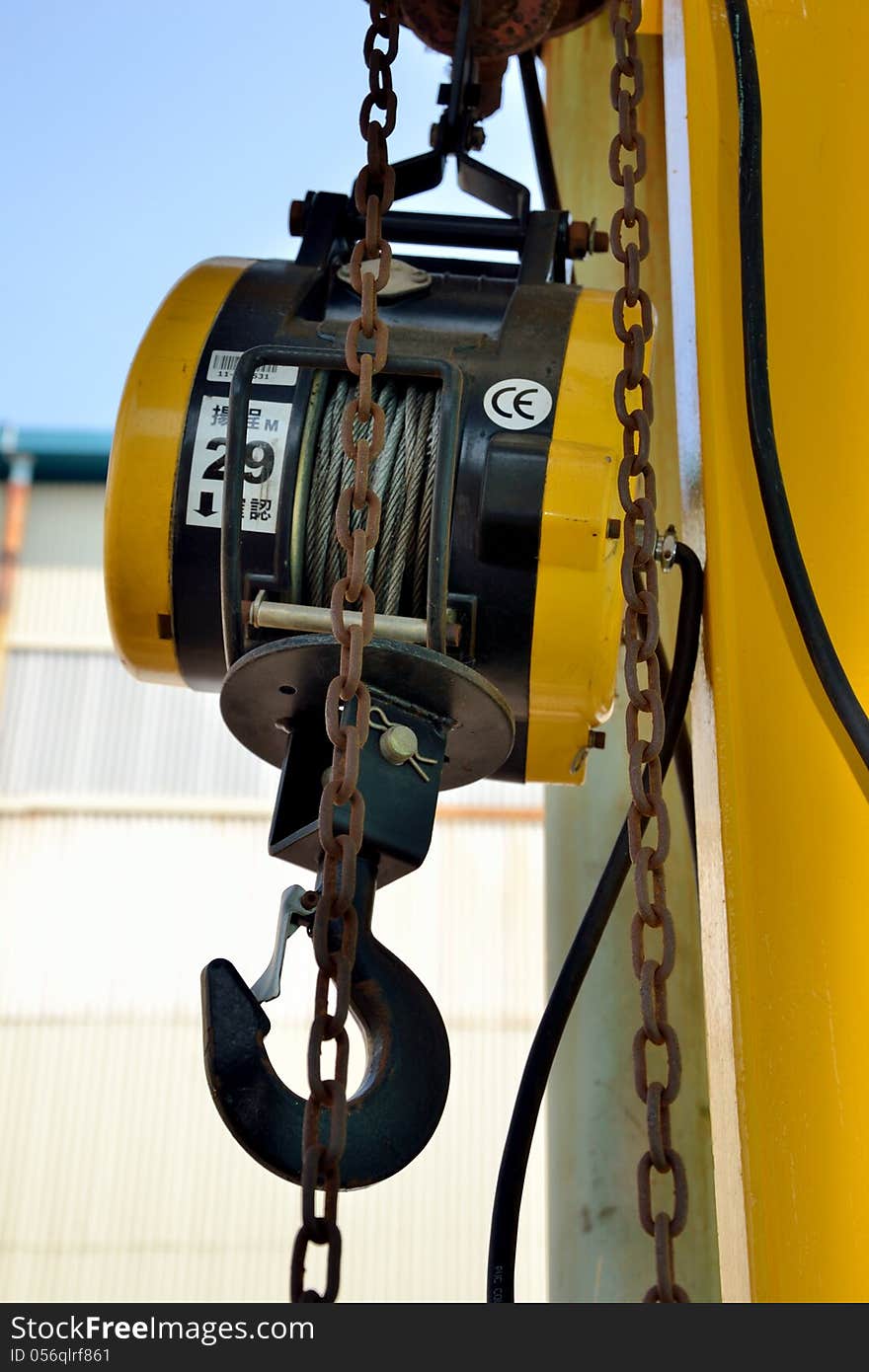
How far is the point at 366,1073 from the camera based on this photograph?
4.18 ft

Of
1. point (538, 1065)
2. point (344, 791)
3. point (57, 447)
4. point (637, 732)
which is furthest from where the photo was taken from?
point (57, 447)

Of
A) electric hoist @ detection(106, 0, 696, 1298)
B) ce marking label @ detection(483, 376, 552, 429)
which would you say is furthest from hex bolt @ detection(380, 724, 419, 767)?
ce marking label @ detection(483, 376, 552, 429)

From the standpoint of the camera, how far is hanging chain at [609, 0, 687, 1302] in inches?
38.9

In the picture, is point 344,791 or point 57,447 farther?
point 57,447

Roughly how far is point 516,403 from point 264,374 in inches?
10.8

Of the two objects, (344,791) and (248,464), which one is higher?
(248,464)

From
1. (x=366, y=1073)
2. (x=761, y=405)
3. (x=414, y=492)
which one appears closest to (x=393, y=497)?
(x=414, y=492)

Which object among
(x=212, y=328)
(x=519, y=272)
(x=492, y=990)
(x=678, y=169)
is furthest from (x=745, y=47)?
(x=492, y=990)

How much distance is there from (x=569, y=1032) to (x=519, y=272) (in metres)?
1.18

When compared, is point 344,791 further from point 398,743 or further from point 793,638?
point 793,638

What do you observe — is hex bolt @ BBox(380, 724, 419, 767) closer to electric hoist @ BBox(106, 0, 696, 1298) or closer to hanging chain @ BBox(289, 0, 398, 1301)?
electric hoist @ BBox(106, 0, 696, 1298)

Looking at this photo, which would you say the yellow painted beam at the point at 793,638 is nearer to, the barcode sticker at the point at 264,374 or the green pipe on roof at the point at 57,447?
the barcode sticker at the point at 264,374

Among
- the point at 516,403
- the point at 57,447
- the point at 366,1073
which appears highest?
the point at 57,447

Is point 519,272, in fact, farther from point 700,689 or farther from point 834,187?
point 700,689
